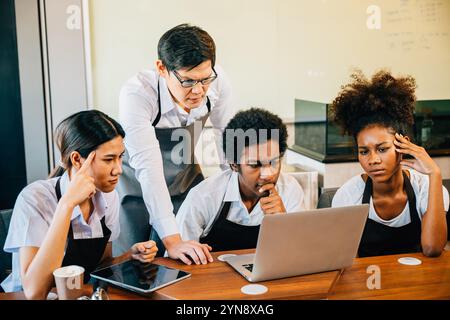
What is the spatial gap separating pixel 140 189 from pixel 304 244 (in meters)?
0.77

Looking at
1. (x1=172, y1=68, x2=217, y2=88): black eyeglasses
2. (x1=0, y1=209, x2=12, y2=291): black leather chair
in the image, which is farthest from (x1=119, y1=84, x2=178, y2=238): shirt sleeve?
(x1=0, y1=209, x2=12, y2=291): black leather chair

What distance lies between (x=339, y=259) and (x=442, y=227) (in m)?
0.57

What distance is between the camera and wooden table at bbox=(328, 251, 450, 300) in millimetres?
1640

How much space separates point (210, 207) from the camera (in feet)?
7.20

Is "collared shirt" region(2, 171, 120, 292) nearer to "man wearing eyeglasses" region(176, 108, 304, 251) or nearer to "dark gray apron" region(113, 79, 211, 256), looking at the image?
"dark gray apron" region(113, 79, 211, 256)

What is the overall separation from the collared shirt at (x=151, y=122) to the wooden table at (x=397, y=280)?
736mm

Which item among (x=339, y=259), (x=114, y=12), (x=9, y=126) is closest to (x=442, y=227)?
(x=339, y=259)

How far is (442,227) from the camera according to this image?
210cm

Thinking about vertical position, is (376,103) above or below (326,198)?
above

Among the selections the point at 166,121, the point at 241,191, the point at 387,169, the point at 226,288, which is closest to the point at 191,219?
the point at 241,191

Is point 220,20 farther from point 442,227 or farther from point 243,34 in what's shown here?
point 442,227

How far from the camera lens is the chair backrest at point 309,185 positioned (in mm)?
2346

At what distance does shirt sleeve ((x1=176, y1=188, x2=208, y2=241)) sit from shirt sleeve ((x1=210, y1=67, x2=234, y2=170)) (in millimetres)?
198

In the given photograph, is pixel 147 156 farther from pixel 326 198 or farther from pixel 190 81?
pixel 326 198
